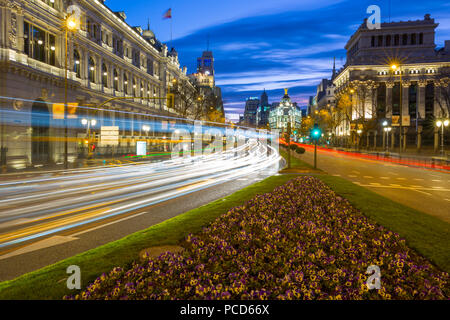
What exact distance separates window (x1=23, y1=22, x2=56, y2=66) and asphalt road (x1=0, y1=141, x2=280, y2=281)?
1755 centimetres

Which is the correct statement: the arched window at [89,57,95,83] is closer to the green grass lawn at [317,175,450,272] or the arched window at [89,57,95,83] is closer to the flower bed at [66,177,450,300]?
the green grass lawn at [317,175,450,272]

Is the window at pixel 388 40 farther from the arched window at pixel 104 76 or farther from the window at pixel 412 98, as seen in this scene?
the arched window at pixel 104 76

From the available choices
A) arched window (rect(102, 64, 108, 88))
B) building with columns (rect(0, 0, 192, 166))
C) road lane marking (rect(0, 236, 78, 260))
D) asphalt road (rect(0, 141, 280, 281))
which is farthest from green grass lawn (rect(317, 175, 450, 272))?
arched window (rect(102, 64, 108, 88))

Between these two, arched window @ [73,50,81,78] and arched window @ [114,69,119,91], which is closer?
arched window @ [73,50,81,78]

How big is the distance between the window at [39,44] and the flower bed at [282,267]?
32.1 metres

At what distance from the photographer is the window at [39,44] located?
97.7 feet

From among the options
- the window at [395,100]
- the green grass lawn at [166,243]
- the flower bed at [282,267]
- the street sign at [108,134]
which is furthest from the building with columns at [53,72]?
the window at [395,100]

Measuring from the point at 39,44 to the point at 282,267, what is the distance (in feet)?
119

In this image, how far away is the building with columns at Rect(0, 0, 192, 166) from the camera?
2716 cm

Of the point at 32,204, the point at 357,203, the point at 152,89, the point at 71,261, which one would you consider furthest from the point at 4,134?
the point at 152,89

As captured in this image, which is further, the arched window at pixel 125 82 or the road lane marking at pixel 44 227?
the arched window at pixel 125 82
